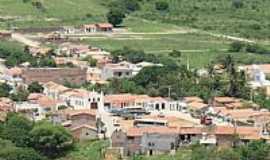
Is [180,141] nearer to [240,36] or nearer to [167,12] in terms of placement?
[240,36]

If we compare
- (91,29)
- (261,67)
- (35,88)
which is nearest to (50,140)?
(35,88)

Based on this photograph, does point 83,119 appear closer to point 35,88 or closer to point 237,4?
point 35,88

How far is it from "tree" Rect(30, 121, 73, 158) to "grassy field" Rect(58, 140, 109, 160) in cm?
26

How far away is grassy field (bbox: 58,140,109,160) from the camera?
24.8 meters

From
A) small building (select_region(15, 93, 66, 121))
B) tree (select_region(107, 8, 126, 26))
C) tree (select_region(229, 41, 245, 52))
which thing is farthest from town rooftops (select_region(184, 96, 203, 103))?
tree (select_region(107, 8, 126, 26))

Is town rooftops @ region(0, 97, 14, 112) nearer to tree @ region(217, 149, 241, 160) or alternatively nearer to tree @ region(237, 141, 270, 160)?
tree @ region(217, 149, 241, 160)

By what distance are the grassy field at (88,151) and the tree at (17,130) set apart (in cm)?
108

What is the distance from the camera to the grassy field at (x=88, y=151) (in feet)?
81.3

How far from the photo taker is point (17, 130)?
2572cm

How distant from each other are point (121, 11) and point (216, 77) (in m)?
17.1

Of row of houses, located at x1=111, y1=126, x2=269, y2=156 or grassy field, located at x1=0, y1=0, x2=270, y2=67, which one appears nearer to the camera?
row of houses, located at x1=111, y1=126, x2=269, y2=156

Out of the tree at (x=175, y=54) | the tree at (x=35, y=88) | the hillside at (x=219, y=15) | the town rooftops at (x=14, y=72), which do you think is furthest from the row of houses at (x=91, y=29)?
the tree at (x=35, y=88)

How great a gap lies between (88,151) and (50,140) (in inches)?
35.4

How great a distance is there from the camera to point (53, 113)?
2808 centimetres
